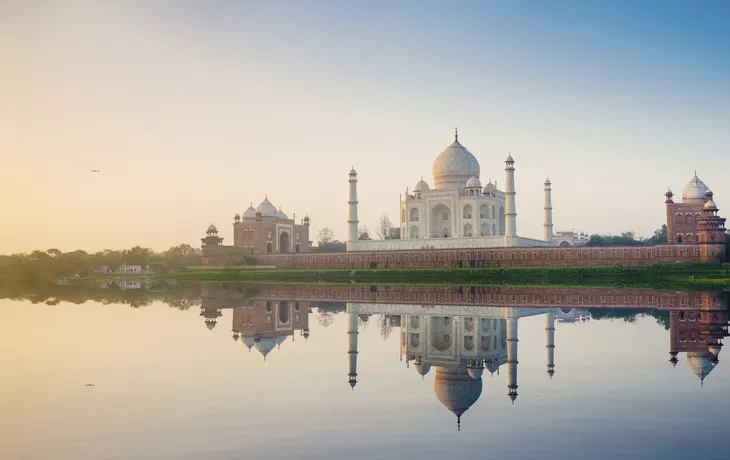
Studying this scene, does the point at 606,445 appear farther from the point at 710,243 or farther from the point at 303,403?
the point at 710,243

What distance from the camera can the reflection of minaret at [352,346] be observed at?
856 centimetres

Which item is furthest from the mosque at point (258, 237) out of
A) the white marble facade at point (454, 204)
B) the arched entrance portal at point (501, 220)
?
the arched entrance portal at point (501, 220)

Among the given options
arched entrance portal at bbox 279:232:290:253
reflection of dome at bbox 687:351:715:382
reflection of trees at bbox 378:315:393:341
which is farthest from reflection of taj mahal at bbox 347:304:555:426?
arched entrance portal at bbox 279:232:290:253

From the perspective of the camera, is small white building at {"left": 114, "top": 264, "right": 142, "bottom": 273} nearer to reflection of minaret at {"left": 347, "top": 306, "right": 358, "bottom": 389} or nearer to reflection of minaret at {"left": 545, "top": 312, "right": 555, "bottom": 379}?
reflection of minaret at {"left": 347, "top": 306, "right": 358, "bottom": 389}

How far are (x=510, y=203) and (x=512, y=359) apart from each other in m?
32.0

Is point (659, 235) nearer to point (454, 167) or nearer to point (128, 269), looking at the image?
point (454, 167)

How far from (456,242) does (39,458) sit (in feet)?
124

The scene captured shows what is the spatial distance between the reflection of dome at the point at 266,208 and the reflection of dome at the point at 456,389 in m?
46.6

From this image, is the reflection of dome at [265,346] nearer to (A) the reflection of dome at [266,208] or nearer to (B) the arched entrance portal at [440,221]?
(B) the arched entrance portal at [440,221]

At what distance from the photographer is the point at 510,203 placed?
4088cm

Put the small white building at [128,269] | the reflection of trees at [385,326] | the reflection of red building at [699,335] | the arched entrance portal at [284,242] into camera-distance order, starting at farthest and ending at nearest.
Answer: the arched entrance portal at [284,242] → the small white building at [128,269] → the reflection of trees at [385,326] → the reflection of red building at [699,335]

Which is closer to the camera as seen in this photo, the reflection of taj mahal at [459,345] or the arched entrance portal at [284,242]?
the reflection of taj mahal at [459,345]

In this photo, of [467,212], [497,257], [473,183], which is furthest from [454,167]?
[497,257]

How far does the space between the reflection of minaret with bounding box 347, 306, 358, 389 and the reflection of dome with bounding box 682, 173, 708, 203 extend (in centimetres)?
3153
